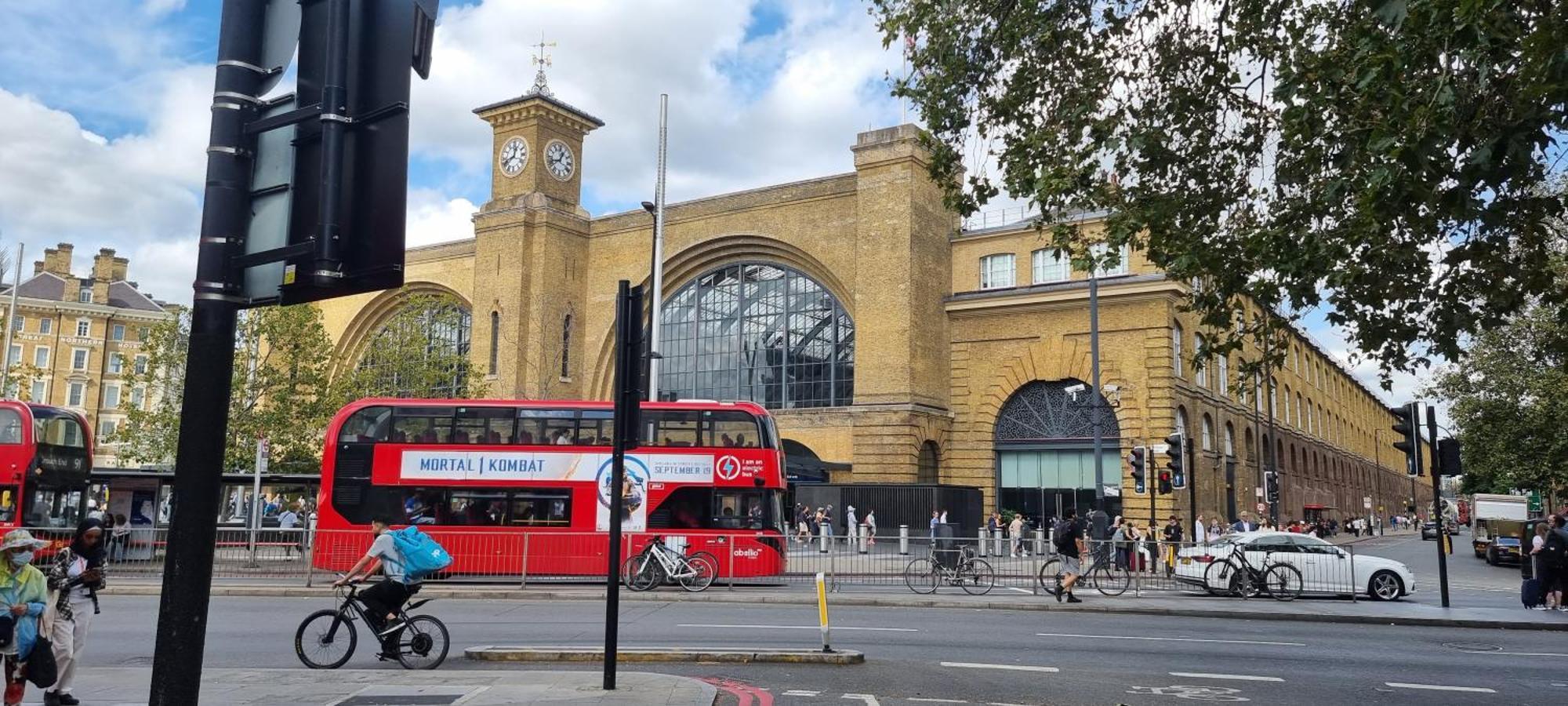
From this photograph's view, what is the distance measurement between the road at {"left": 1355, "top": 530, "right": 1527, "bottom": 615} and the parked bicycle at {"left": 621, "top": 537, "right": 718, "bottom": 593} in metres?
12.8

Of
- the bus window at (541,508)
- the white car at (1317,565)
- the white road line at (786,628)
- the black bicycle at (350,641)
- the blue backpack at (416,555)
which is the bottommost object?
the white road line at (786,628)

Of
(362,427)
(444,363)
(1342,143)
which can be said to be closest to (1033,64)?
(1342,143)

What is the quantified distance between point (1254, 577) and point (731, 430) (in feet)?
32.7

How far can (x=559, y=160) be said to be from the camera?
155 feet

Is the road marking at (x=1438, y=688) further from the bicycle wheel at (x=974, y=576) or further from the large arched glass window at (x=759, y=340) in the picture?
the large arched glass window at (x=759, y=340)

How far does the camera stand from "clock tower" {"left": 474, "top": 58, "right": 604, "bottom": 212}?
4619 centimetres

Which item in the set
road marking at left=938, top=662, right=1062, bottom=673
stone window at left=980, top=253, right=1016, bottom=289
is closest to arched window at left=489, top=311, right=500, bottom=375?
stone window at left=980, top=253, right=1016, bottom=289

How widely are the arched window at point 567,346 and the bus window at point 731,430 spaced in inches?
1045

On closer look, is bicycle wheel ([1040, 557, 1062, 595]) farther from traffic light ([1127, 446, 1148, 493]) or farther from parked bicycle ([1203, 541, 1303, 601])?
traffic light ([1127, 446, 1148, 493])

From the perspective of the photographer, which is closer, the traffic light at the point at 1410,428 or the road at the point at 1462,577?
the traffic light at the point at 1410,428

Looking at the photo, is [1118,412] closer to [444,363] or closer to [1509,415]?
[1509,415]

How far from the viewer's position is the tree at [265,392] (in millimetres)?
35500

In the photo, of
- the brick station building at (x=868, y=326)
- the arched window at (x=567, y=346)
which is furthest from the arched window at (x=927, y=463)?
the arched window at (x=567, y=346)

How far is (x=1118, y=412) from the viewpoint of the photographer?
3572 centimetres
